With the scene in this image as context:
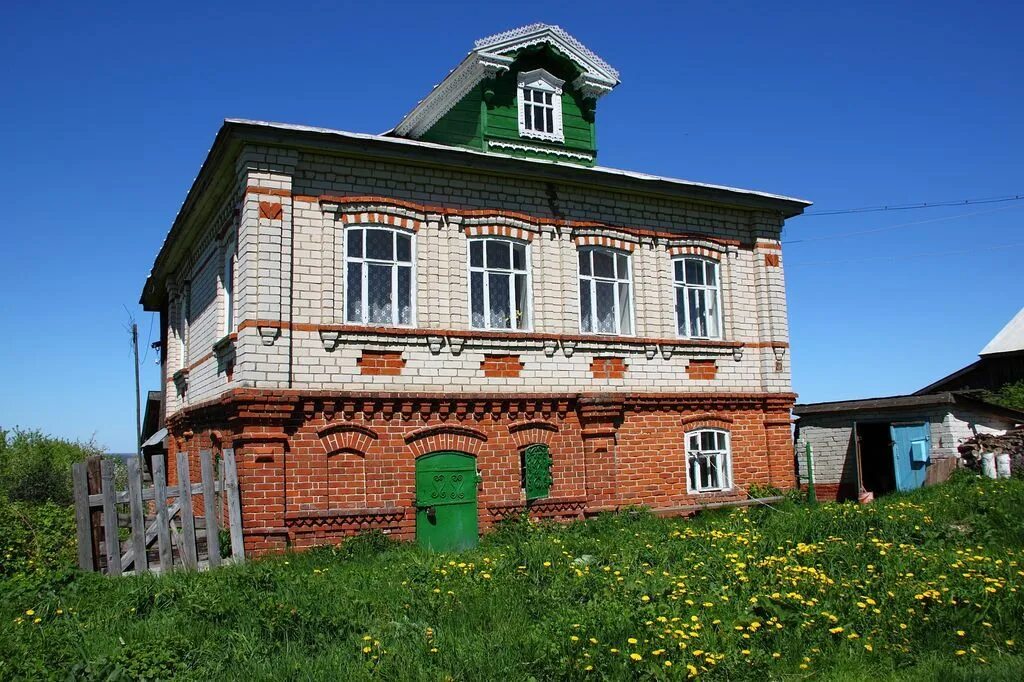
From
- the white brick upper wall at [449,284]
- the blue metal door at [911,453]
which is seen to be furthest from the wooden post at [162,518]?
the blue metal door at [911,453]

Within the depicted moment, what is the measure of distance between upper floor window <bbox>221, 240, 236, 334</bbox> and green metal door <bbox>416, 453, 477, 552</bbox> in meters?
4.05

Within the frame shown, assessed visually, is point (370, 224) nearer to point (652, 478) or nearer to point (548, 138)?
point (548, 138)

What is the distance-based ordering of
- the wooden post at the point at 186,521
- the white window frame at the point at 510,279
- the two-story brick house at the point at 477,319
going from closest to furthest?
the wooden post at the point at 186,521 → the two-story brick house at the point at 477,319 → the white window frame at the point at 510,279

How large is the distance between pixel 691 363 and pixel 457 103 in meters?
6.55

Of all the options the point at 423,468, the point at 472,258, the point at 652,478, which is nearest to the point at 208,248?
the point at 472,258

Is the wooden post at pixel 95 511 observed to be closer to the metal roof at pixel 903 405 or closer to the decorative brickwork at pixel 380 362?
the decorative brickwork at pixel 380 362

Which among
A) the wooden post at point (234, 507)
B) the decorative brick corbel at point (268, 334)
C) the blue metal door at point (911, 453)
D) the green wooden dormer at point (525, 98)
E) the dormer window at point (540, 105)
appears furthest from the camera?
the blue metal door at point (911, 453)

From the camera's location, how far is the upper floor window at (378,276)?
1194 centimetres

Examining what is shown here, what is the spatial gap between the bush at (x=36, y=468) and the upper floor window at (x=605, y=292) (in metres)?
12.8

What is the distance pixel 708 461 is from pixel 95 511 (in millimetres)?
9942

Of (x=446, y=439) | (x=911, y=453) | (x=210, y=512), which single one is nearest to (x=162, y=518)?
(x=210, y=512)

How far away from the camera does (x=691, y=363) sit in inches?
571

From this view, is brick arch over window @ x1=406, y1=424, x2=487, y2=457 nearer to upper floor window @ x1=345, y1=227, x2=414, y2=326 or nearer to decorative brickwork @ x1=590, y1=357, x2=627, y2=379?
upper floor window @ x1=345, y1=227, x2=414, y2=326

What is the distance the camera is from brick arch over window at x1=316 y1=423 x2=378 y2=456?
11.3 meters
